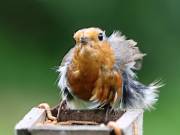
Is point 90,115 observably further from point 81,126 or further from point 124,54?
point 124,54

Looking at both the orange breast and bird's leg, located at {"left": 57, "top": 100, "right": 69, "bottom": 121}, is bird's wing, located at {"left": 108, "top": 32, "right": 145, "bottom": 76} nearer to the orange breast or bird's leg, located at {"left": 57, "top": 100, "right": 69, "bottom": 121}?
the orange breast

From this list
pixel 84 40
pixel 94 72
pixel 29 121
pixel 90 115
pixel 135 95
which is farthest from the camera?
pixel 135 95

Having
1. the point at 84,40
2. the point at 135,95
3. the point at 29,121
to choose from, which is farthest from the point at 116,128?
the point at 135,95

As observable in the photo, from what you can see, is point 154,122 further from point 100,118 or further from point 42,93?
point 100,118

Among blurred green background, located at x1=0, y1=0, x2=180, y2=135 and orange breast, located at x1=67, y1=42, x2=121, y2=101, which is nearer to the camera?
orange breast, located at x1=67, y1=42, x2=121, y2=101

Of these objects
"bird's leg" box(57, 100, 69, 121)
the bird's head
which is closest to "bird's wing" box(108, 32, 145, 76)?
the bird's head

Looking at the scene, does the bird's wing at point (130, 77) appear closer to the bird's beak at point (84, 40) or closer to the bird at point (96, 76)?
the bird at point (96, 76)
